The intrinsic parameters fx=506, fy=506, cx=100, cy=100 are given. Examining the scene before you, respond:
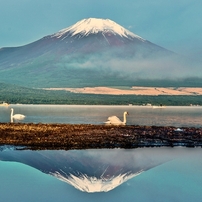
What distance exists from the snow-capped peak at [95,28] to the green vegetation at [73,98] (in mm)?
23674

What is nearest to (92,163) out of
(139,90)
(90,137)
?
(90,137)

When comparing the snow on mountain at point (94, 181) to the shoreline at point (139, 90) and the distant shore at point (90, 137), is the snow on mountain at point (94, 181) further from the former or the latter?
the shoreline at point (139, 90)

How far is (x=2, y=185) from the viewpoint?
1005 cm

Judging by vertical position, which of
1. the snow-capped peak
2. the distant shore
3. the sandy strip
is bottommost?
the distant shore

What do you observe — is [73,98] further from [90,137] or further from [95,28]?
[90,137]

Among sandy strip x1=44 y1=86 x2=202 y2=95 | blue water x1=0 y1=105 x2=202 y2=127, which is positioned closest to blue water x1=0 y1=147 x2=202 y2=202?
blue water x1=0 y1=105 x2=202 y2=127

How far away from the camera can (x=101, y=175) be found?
11500 millimetres

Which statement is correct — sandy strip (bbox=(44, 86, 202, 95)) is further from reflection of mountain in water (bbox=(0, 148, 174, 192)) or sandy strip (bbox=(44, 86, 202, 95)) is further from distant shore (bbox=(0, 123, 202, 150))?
reflection of mountain in water (bbox=(0, 148, 174, 192))

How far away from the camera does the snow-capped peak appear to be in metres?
124

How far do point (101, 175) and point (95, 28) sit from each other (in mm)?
117206

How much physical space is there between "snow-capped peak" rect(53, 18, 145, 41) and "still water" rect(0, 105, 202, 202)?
109444 millimetres

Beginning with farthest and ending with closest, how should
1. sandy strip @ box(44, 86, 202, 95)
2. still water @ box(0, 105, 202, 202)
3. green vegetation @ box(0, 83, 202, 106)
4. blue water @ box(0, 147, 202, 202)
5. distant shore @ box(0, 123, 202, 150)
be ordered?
sandy strip @ box(44, 86, 202, 95), green vegetation @ box(0, 83, 202, 106), distant shore @ box(0, 123, 202, 150), still water @ box(0, 105, 202, 202), blue water @ box(0, 147, 202, 202)

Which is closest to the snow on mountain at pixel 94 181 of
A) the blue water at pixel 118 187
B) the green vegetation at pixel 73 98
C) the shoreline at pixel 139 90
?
the blue water at pixel 118 187

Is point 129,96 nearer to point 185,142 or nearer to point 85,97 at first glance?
point 85,97
